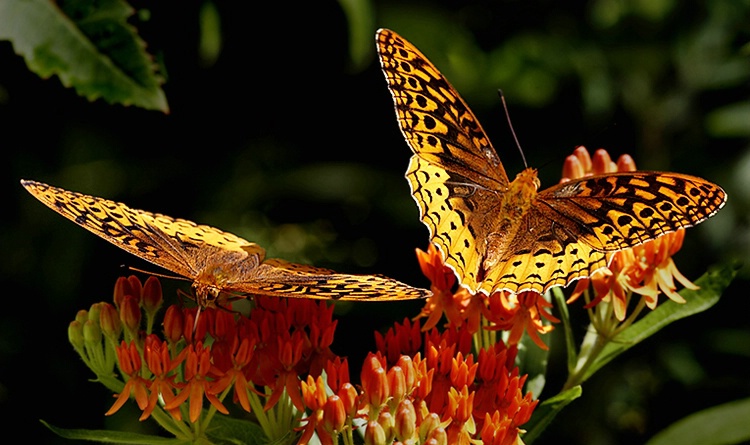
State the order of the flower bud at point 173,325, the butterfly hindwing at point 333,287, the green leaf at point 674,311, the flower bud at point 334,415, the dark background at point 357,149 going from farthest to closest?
1. the dark background at point 357,149
2. the green leaf at point 674,311
3. the flower bud at point 173,325
4. the flower bud at point 334,415
5. the butterfly hindwing at point 333,287

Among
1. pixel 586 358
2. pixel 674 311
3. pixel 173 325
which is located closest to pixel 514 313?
pixel 586 358

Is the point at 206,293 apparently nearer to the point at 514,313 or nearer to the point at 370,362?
the point at 370,362

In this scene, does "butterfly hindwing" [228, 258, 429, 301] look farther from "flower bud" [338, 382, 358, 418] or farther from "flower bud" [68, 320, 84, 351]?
"flower bud" [68, 320, 84, 351]

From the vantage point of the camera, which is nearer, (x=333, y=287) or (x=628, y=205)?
(x=333, y=287)

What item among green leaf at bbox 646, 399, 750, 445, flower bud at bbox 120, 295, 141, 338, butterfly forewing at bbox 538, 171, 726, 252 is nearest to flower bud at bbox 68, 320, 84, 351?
flower bud at bbox 120, 295, 141, 338

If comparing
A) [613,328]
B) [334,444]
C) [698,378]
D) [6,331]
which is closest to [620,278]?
Answer: [613,328]

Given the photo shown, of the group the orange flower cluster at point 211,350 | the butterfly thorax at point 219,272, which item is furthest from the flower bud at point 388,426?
the butterfly thorax at point 219,272

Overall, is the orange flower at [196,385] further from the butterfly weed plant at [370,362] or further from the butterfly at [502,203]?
the butterfly at [502,203]
